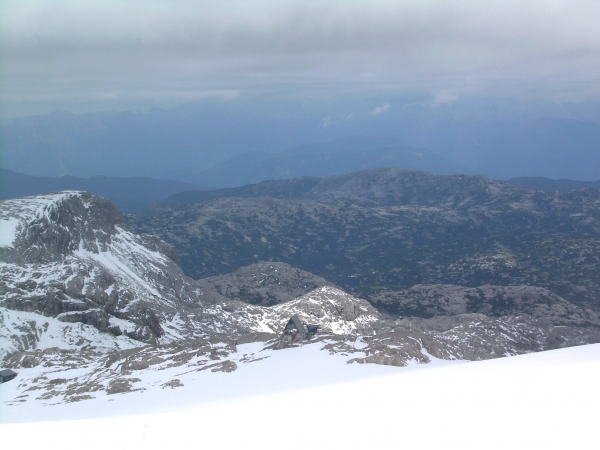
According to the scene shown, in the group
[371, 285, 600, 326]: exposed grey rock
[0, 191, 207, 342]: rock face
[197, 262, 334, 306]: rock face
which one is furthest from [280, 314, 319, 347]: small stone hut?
[371, 285, 600, 326]: exposed grey rock

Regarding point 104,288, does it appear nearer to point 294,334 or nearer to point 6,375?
point 6,375

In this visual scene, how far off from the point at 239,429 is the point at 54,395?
37.5 m

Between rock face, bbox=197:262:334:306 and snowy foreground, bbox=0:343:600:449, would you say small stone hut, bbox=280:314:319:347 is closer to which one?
snowy foreground, bbox=0:343:600:449

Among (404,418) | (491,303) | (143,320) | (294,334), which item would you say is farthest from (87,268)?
(491,303)

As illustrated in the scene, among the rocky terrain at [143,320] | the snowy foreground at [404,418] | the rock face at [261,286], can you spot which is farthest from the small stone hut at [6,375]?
the rock face at [261,286]

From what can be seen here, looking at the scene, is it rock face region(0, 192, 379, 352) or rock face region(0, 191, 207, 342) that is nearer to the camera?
rock face region(0, 192, 379, 352)

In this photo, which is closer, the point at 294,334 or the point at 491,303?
the point at 294,334

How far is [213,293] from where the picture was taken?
516ft

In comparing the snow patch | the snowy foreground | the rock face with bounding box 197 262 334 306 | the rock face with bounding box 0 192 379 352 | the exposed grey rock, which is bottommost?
the exposed grey rock

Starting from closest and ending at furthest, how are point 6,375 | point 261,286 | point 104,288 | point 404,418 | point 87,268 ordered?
1. point 404,418
2. point 6,375
3. point 104,288
4. point 87,268
5. point 261,286

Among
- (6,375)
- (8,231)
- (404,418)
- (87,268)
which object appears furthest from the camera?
(8,231)

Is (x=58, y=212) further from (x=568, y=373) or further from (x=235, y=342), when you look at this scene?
(x=568, y=373)

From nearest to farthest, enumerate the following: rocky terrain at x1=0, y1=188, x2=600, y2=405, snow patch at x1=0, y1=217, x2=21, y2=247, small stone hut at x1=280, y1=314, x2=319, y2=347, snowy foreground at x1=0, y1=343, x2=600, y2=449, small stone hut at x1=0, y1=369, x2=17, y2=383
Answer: snowy foreground at x1=0, y1=343, x2=600, y2=449 → rocky terrain at x1=0, y1=188, x2=600, y2=405 → small stone hut at x1=0, y1=369, x2=17, y2=383 → small stone hut at x1=280, y1=314, x2=319, y2=347 → snow patch at x1=0, y1=217, x2=21, y2=247

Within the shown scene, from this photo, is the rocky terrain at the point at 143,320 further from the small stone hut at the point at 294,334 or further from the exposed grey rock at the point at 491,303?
the small stone hut at the point at 294,334
